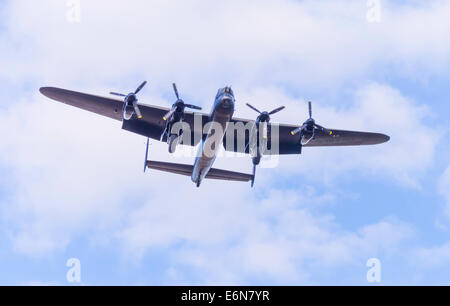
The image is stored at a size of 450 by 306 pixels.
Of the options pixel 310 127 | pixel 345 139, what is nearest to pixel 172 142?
pixel 310 127

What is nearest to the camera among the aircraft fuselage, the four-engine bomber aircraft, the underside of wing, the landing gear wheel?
the aircraft fuselage

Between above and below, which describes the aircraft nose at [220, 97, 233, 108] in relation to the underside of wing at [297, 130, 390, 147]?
below

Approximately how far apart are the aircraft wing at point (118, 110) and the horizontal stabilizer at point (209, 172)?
2.79 metres

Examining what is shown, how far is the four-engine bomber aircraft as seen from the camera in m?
33.3

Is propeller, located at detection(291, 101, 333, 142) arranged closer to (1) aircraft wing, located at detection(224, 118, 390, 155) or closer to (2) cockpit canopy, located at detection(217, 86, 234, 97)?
(1) aircraft wing, located at detection(224, 118, 390, 155)

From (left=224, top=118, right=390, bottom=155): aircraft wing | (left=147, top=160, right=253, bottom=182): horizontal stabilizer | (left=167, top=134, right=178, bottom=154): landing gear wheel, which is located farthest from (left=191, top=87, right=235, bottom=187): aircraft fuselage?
(left=224, top=118, right=390, bottom=155): aircraft wing

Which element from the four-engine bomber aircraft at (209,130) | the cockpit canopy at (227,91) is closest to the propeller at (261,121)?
the four-engine bomber aircraft at (209,130)

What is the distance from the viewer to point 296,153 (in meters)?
40.0
